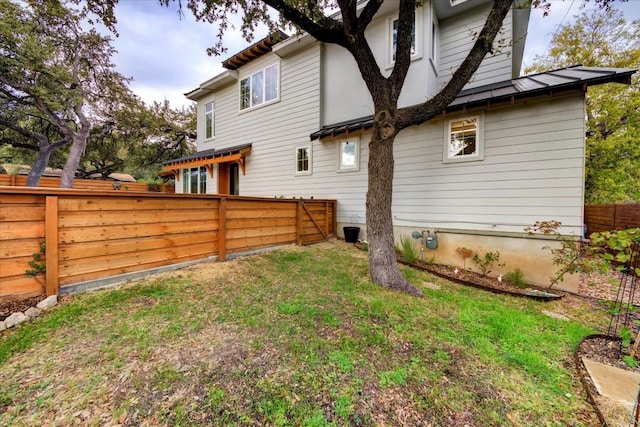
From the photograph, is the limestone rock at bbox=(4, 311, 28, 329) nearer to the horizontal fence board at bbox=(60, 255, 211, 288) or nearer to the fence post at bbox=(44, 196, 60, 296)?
the fence post at bbox=(44, 196, 60, 296)

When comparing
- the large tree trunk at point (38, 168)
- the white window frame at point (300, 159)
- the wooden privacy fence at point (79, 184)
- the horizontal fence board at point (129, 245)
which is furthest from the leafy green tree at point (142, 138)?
the horizontal fence board at point (129, 245)

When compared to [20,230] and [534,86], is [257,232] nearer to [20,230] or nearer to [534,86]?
[20,230]

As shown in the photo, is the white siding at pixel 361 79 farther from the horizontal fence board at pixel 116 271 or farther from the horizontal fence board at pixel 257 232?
the horizontal fence board at pixel 116 271

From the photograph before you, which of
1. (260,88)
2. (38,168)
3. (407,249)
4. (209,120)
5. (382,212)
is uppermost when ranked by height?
(260,88)

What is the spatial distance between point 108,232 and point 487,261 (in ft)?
24.9

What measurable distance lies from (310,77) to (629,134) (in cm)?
1428

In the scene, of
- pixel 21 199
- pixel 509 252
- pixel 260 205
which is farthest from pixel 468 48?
pixel 21 199

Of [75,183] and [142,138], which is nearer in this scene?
[75,183]

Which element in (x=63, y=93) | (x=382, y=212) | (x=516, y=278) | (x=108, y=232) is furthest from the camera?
(x=63, y=93)

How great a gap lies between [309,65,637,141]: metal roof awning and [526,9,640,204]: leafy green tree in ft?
28.6

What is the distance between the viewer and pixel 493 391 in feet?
7.13

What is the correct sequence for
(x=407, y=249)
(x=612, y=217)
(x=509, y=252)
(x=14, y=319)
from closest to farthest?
(x=14, y=319)
(x=509, y=252)
(x=407, y=249)
(x=612, y=217)

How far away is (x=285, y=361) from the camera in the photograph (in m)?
2.37

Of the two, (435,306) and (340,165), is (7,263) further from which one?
(340,165)
